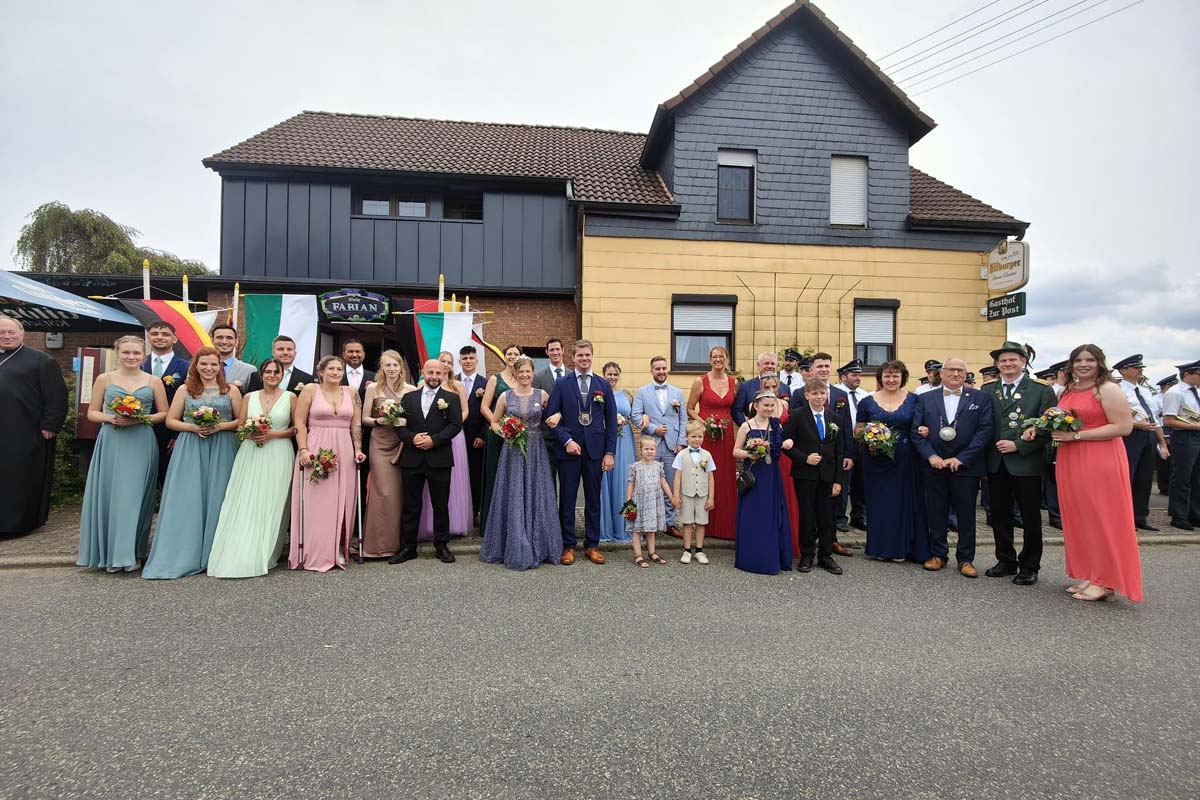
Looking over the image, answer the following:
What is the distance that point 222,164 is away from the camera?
13.7 m

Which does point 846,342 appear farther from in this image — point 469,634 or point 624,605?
point 469,634

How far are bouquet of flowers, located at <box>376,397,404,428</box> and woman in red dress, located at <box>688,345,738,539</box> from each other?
11.2 feet

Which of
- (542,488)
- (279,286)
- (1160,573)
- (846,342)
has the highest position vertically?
(279,286)

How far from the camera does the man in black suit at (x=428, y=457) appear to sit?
6242 millimetres

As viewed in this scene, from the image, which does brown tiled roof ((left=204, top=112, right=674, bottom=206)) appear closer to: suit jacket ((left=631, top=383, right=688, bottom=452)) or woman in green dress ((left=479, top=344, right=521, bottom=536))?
suit jacket ((left=631, top=383, right=688, bottom=452))

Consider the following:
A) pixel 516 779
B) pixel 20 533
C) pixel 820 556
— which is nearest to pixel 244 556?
pixel 20 533

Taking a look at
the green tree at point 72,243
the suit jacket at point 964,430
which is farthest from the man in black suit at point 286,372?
the green tree at point 72,243

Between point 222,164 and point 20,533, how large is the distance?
10.0 metres

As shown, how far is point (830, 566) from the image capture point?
6.08 meters

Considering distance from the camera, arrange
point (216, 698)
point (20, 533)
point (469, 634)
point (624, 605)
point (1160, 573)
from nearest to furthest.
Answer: point (216, 698)
point (469, 634)
point (624, 605)
point (1160, 573)
point (20, 533)

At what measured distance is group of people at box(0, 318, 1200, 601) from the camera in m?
5.64

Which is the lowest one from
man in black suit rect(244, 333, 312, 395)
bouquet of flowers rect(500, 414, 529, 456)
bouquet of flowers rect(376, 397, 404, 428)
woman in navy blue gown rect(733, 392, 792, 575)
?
woman in navy blue gown rect(733, 392, 792, 575)

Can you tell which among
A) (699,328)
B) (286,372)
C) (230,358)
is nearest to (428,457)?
(286,372)

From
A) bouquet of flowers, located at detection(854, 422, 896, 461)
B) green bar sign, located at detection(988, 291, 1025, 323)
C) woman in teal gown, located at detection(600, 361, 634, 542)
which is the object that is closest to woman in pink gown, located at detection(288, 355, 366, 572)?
woman in teal gown, located at detection(600, 361, 634, 542)
